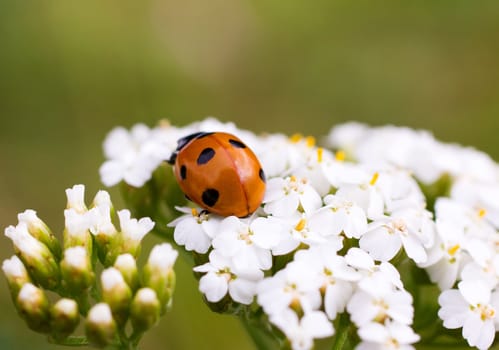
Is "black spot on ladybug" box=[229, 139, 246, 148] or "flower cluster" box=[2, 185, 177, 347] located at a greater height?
"black spot on ladybug" box=[229, 139, 246, 148]

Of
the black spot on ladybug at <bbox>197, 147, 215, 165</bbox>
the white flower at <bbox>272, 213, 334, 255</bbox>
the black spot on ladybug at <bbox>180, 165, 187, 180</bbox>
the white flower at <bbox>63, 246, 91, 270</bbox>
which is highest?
the black spot on ladybug at <bbox>197, 147, 215, 165</bbox>

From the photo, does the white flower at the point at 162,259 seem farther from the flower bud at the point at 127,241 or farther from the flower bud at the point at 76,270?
the flower bud at the point at 76,270

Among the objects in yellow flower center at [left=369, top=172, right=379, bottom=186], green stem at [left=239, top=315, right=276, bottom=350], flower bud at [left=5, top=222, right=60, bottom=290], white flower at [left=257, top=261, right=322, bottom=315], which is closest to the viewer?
white flower at [left=257, top=261, right=322, bottom=315]

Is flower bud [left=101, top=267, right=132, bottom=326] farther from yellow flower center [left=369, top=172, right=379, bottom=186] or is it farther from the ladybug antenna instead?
yellow flower center [left=369, top=172, right=379, bottom=186]

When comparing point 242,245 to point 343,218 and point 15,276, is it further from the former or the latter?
point 15,276

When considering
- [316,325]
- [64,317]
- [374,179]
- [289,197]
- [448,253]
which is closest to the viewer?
[316,325]

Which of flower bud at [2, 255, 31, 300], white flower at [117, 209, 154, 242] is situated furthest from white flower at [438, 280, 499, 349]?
flower bud at [2, 255, 31, 300]

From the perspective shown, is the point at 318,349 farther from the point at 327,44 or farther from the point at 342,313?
the point at 327,44

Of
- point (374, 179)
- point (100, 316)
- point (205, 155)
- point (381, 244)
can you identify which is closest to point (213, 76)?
point (374, 179)
